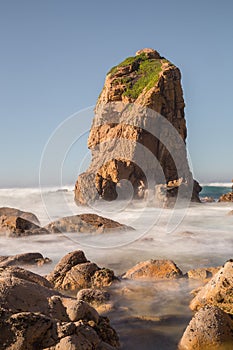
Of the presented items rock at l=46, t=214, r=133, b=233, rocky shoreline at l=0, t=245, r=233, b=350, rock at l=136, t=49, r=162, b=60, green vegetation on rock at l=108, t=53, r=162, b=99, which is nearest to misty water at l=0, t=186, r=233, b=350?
rocky shoreline at l=0, t=245, r=233, b=350

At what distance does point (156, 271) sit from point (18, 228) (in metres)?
7.85

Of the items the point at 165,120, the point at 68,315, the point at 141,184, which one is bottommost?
the point at 68,315

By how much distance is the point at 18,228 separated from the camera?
1310 centimetres

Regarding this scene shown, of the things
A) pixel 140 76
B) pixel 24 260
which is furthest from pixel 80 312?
pixel 140 76

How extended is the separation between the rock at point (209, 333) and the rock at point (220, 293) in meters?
0.65

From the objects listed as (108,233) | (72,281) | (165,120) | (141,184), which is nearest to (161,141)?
(165,120)

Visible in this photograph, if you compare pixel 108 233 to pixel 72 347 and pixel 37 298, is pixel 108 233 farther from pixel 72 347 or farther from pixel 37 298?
pixel 72 347

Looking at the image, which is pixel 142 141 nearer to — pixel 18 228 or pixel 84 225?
pixel 84 225

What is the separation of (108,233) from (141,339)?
30.5 feet

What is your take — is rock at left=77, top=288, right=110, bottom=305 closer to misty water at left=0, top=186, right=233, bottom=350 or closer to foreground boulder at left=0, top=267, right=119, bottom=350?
misty water at left=0, top=186, right=233, bottom=350

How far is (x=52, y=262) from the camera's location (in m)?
8.71

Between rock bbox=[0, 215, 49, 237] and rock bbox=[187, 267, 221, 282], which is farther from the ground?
rock bbox=[0, 215, 49, 237]

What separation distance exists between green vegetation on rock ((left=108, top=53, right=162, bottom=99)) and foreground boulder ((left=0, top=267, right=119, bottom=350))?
2648 cm

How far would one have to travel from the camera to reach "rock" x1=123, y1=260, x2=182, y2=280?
6.71m
